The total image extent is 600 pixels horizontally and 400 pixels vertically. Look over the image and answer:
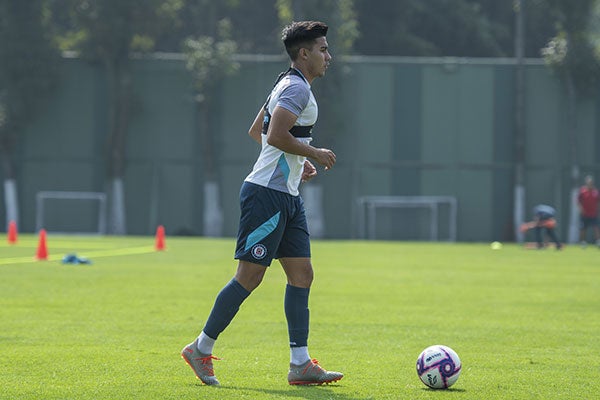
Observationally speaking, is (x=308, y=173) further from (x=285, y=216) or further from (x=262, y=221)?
(x=262, y=221)

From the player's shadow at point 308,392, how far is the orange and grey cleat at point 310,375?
4 cm

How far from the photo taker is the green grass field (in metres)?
8.07

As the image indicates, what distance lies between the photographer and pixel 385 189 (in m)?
47.3

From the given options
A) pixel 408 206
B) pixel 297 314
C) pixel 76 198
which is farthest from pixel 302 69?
pixel 76 198

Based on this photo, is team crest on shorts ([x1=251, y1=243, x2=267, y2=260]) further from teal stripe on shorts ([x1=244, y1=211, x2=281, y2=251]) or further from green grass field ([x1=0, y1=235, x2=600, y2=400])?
green grass field ([x1=0, y1=235, x2=600, y2=400])

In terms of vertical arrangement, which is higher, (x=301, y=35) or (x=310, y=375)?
(x=301, y=35)

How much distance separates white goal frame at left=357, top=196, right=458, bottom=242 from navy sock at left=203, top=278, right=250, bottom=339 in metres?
38.6

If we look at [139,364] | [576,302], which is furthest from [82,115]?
[139,364]

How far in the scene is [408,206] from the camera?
47000mm

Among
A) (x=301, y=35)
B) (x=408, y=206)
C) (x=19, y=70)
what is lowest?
(x=408, y=206)

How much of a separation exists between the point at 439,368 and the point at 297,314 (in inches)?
39.2

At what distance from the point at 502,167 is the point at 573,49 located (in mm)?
5013

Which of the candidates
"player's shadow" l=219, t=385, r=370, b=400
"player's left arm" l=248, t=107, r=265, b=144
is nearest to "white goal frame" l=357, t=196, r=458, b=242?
"player's left arm" l=248, t=107, r=265, b=144

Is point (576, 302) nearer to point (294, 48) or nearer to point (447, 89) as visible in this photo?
point (294, 48)
